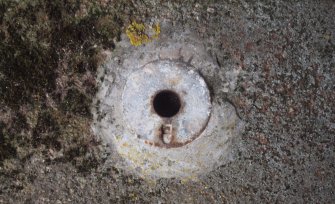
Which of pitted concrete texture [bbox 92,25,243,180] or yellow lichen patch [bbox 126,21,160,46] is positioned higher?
yellow lichen patch [bbox 126,21,160,46]

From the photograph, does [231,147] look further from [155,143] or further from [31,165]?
[31,165]

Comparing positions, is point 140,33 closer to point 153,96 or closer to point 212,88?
point 153,96

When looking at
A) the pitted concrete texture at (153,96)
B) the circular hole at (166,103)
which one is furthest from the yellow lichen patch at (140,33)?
the circular hole at (166,103)

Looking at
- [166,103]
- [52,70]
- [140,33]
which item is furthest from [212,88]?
[52,70]

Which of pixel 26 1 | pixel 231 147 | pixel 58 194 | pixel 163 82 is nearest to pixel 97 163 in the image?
pixel 58 194

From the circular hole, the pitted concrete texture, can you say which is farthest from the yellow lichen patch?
the circular hole

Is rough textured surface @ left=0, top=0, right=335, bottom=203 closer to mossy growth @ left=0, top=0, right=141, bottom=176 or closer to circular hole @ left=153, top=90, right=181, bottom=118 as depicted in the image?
mossy growth @ left=0, top=0, right=141, bottom=176
